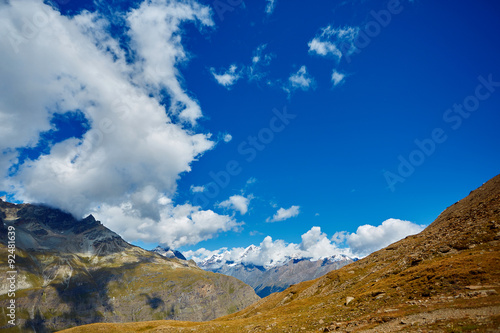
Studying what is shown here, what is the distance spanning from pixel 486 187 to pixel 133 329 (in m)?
132

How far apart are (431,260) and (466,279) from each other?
18818 mm

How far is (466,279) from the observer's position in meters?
29.4

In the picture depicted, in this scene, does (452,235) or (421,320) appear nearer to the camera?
(421,320)

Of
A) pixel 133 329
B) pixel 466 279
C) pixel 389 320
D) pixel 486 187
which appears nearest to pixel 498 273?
pixel 466 279

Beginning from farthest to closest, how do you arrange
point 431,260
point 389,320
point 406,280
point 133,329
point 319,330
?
point 133,329
point 431,260
point 406,280
point 319,330
point 389,320

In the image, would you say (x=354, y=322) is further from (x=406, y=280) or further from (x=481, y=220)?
(x=481, y=220)

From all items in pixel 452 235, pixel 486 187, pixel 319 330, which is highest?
pixel 486 187

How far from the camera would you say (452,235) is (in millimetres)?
51188

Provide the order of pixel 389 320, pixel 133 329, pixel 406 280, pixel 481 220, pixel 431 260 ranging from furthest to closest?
1. pixel 133 329
2. pixel 481 220
3. pixel 431 260
4. pixel 406 280
5. pixel 389 320

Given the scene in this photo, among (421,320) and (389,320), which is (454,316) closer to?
(421,320)

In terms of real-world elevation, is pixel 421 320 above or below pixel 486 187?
below

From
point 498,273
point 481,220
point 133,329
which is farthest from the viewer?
point 133,329

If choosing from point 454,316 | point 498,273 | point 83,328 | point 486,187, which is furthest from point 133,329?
point 486,187

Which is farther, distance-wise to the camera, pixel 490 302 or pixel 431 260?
pixel 431 260
